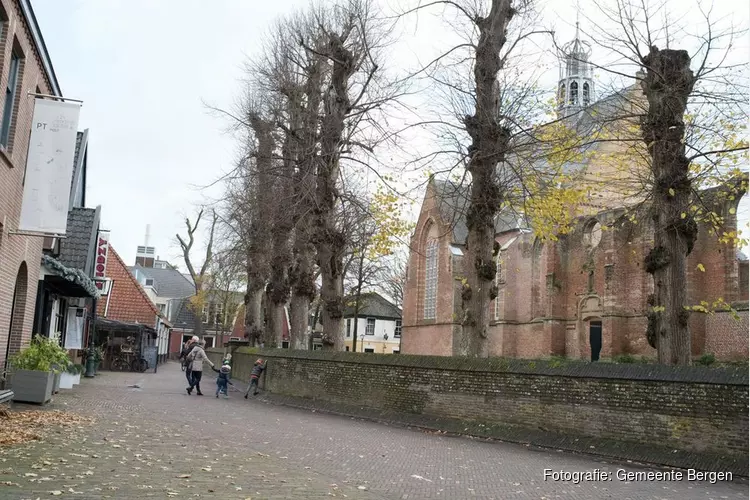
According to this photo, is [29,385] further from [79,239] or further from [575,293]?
[575,293]

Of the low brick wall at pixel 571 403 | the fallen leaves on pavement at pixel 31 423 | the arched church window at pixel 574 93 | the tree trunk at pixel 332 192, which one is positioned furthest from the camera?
the arched church window at pixel 574 93

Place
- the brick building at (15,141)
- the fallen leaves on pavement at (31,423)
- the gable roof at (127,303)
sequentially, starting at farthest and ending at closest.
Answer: the gable roof at (127,303) < the brick building at (15,141) < the fallen leaves on pavement at (31,423)

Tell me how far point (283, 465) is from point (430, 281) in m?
39.4

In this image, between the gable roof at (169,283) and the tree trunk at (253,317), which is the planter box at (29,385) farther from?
the gable roof at (169,283)

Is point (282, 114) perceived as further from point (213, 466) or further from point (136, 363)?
point (136, 363)

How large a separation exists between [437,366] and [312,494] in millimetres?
8573

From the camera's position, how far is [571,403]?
12227 mm

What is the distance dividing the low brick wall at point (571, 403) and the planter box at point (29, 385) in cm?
723

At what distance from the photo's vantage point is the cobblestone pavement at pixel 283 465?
6.85 m

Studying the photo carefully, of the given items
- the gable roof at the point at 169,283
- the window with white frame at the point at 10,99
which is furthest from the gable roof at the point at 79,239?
the gable roof at the point at 169,283

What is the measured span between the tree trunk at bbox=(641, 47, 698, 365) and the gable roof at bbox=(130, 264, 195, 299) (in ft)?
219

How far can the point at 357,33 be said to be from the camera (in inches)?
819

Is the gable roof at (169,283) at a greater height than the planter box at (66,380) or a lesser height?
greater

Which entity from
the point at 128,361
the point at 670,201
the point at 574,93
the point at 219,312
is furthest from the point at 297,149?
the point at 219,312
